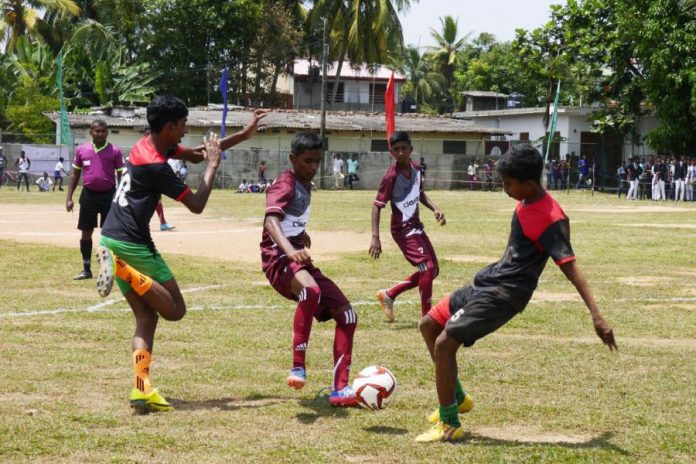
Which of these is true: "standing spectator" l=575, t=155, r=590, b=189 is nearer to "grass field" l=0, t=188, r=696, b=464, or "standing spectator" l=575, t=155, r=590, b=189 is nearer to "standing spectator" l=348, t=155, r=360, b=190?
"standing spectator" l=348, t=155, r=360, b=190

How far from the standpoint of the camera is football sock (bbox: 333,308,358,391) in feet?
22.1

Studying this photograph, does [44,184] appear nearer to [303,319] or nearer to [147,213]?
[147,213]

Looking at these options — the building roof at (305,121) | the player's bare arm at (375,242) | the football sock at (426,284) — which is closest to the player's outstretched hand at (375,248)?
the player's bare arm at (375,242)

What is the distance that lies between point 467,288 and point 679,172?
35.5 metres

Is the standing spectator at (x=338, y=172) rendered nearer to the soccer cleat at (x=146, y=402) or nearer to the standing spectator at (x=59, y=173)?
the standing spectator at (x=59, y=173)

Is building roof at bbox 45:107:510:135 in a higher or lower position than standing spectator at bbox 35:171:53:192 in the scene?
higher

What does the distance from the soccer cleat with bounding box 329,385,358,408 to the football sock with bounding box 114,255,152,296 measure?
55.7 inches

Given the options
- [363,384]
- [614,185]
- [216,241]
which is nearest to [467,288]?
[363,384]

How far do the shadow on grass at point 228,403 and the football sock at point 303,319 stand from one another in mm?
319

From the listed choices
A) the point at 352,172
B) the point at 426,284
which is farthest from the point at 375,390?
the point at 352,172

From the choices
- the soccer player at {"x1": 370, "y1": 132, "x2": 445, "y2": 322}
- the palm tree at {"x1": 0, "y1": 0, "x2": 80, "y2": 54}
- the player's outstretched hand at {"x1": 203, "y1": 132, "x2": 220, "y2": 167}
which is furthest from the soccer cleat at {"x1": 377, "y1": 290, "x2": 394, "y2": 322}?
the palm tree at {"x1": 0, "y1": 0, "x2": 80, "y2": 54}

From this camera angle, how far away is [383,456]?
215 inches

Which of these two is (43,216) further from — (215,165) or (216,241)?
(215,165)

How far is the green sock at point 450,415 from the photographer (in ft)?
19.1
